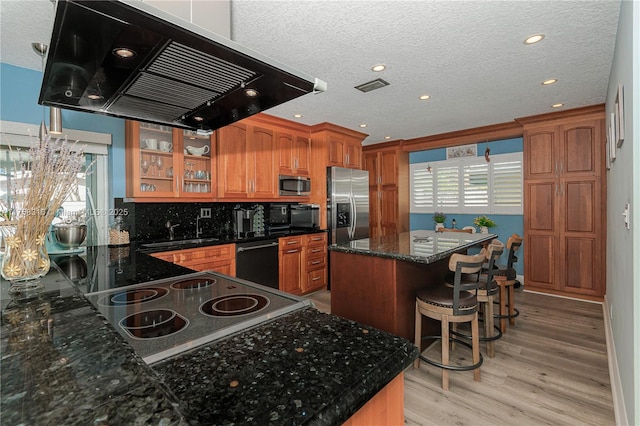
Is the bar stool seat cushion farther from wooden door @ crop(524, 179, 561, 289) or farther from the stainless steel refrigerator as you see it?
wooden door @ crop(524, 179, 561, 289)

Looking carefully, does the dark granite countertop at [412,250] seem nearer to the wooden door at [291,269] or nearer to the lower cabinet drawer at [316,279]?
the wooden door at [291,269]

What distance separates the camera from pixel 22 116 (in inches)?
102

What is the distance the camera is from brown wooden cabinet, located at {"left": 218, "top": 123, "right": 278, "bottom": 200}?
12.3 ft

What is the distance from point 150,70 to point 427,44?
78.4 inches

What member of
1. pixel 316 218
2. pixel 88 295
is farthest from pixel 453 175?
pixel 88 295

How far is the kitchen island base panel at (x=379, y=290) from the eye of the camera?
2.41 metres

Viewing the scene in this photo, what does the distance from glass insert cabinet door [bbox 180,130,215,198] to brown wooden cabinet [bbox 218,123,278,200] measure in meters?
0.13

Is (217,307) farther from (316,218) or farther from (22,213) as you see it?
(316,218)

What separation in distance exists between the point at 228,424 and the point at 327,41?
2.37 meters

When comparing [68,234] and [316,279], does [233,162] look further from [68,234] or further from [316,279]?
[316,279]

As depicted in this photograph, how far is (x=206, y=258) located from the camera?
3.19 metres

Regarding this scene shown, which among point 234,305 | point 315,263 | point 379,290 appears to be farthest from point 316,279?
point 234,305

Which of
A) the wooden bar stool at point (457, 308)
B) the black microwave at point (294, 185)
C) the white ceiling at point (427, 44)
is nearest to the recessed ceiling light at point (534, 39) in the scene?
the white ceiling at point (427, 44)

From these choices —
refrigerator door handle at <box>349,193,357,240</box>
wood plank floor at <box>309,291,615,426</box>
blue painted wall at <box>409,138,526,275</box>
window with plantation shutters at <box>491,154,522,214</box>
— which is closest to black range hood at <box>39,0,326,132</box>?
wood plank floor at <box>309,291,615,426</box>
